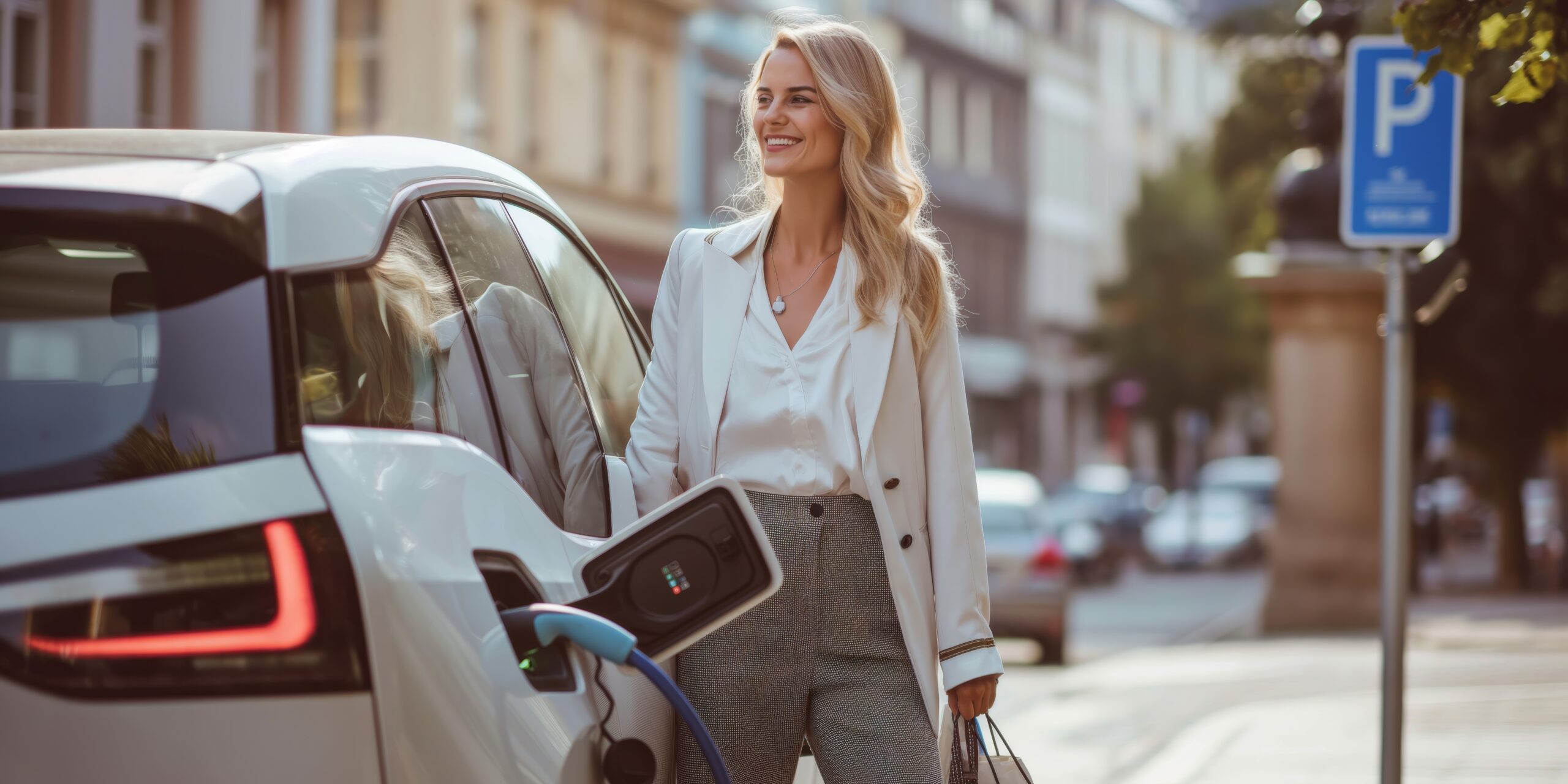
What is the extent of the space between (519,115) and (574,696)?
26.9 m

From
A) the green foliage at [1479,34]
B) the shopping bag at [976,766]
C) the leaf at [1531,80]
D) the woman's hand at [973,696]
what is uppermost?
the green foliage at [1479,34]

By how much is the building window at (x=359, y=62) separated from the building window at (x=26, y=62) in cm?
1043

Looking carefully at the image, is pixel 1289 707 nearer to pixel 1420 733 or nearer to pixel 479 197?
pixel 1420 733

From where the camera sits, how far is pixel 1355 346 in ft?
64.7

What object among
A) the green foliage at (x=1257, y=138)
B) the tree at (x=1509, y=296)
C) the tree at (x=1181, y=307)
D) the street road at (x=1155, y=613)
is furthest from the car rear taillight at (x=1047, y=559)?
the tree at (x=1181, y=307)

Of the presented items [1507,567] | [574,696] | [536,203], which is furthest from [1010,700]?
[1507,567]

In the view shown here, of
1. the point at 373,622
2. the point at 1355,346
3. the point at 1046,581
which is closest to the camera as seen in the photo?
the point at 373,622

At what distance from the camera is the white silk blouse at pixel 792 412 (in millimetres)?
3408

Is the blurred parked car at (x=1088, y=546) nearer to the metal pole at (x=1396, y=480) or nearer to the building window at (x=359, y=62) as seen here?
the building window at (x=359, y=62)

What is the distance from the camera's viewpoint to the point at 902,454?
137 inches

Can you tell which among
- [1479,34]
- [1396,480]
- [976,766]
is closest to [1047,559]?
[1396,480]

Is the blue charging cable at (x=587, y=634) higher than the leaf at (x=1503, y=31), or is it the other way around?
the leaf at (x=1503, y=31)

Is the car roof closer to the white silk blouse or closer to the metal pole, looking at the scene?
the white silk blouse

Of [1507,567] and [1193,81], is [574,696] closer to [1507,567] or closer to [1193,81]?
[1507,567]
